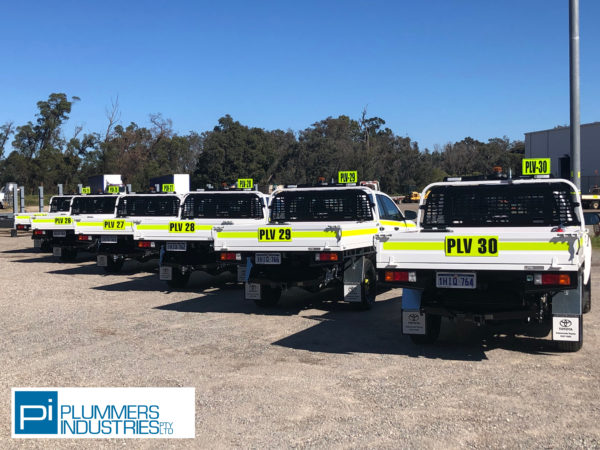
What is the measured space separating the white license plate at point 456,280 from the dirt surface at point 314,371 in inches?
31.7

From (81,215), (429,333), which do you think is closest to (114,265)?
(81,215)

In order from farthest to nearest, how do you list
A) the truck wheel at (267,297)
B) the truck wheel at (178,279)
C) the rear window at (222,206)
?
the rear window at (222,206) → the truck wheel at (178,279) → the truck wheel at (267,297)

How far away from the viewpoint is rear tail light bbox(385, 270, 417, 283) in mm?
7363

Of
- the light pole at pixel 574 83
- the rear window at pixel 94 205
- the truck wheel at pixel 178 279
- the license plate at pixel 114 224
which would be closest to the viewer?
the truck wheel at pixel 178 279

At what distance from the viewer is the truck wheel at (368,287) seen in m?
10.2

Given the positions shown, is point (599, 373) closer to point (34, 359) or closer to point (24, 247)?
point (34, 359)

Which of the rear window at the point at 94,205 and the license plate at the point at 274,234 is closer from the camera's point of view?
the license plate at the point at 274,234

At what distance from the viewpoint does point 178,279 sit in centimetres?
1345

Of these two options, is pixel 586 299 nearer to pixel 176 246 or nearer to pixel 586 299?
pixel 586 299

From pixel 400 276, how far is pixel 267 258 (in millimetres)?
3325

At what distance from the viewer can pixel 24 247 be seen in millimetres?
24547

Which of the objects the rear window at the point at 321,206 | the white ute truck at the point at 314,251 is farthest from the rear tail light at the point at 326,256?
the rear window at the point at 321,206

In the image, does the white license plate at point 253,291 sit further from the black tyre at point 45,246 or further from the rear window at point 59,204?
the rear window at point 59,204

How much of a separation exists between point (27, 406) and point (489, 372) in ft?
14.2
